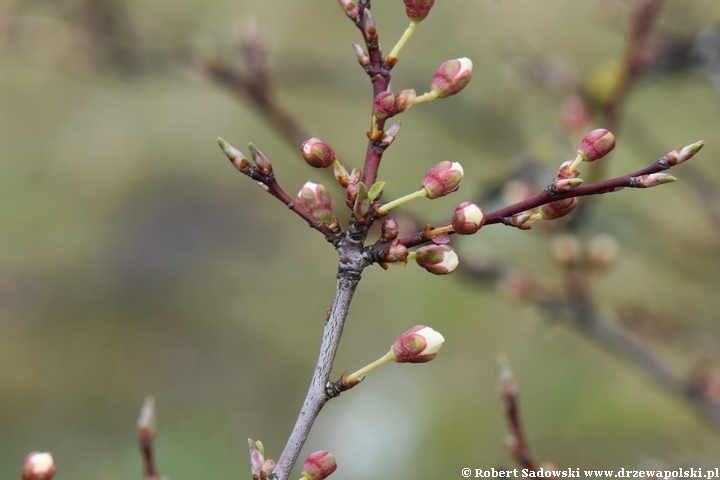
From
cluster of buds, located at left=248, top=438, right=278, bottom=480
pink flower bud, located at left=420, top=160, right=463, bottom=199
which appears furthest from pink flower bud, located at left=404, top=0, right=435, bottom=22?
cluster of buds, located at left=248, top=438, right=278, bottom=480

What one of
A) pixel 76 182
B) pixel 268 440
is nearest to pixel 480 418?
pixel 268 440

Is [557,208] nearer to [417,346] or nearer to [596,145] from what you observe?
[596,145]

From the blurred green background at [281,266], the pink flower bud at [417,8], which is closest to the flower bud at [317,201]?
the pink flower bud at [417,8]

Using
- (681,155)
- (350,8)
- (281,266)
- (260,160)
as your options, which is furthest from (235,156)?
(281,266)

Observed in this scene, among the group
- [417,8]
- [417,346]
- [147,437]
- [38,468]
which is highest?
[417,8]

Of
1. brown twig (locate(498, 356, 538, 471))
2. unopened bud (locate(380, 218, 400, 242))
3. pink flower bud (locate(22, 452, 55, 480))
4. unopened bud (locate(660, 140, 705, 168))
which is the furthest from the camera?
brown twig (locate(498, 356, 538, 471))

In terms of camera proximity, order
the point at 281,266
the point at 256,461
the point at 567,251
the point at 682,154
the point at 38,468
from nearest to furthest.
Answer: the point at 682,154 → the point at 256,461 → the point at 38,468 → the point at 567,251 → the point at 281,266

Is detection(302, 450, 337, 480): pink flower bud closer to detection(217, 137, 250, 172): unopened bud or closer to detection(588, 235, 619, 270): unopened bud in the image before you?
detection(217, 137, 250, 172): unopened bud
